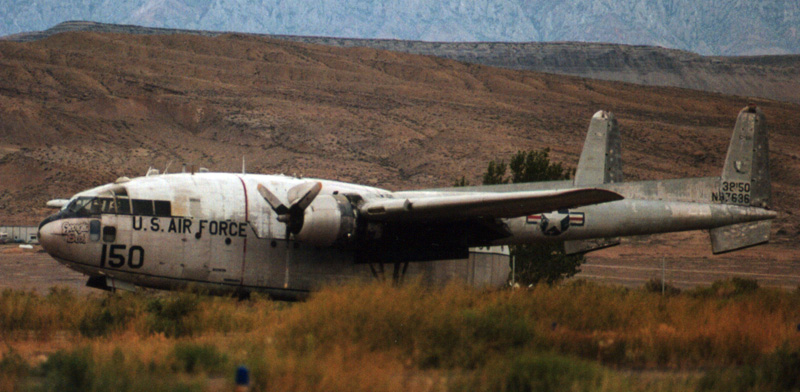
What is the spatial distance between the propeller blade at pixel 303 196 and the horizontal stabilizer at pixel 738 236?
11.9 m

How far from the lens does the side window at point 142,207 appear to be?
19.2 m

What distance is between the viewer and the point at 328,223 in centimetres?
1920

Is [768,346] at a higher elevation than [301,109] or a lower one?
lower

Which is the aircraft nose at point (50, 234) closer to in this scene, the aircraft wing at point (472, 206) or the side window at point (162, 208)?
the side window at point (162, 208)

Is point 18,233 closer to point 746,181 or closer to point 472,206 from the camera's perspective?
point 472,206

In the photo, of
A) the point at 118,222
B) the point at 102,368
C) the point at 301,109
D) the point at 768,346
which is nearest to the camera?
the point at 102,368

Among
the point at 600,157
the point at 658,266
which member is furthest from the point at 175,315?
the point at 658,266

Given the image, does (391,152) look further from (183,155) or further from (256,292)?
(256,292)

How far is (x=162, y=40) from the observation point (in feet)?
429

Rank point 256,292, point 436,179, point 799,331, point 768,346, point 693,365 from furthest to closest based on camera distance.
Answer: point 436,179
point 256,292
point 799,331
point 768,346
point 693,365

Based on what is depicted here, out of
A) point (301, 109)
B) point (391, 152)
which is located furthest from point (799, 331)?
point (301, 109)

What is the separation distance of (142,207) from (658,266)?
44.9 m

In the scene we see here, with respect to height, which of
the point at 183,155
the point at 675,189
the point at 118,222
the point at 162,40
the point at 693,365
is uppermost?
the point at 162,40

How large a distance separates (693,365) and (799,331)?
4.40m
